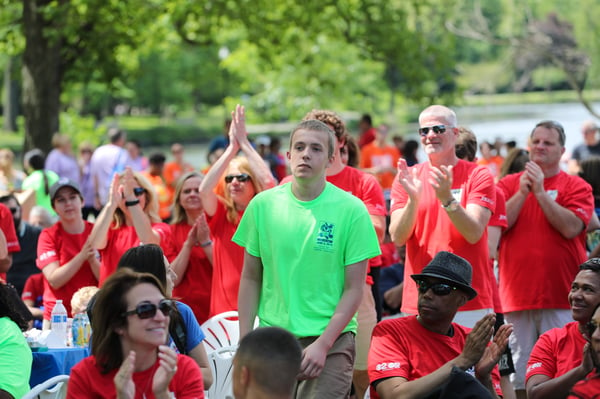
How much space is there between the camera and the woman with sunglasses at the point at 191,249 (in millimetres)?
7355

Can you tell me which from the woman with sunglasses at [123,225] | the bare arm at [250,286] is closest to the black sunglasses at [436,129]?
the bare arm at [250,286]

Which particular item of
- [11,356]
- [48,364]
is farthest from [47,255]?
[11,356]

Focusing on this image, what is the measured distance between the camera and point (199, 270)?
7531mm

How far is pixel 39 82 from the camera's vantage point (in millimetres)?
16984

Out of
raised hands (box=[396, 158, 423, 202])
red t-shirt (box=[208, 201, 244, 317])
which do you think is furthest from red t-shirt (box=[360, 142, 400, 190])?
raised hands (box=[396, 158, 423, 202])

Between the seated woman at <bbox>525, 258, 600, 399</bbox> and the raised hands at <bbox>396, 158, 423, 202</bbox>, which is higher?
the raised hands at <bbox>396, 158, 423, 202</bbox>

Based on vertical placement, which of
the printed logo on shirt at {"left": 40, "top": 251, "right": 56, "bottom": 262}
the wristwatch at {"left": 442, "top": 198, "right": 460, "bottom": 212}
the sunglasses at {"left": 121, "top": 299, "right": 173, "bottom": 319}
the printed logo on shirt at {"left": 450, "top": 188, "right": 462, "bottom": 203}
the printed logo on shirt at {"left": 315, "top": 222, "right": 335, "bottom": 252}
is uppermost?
the printed logo on shirt at {"left": 450, "top": 188, "right": 462, "bottom": 203}

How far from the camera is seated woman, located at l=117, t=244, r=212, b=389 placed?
5020 millimetres

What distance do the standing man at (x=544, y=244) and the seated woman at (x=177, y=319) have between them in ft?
10.3

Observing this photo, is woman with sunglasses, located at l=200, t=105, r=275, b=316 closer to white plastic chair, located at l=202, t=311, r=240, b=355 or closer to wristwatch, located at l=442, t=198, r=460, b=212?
white plastic chair, located at l=202, t=311, r=240, b=355

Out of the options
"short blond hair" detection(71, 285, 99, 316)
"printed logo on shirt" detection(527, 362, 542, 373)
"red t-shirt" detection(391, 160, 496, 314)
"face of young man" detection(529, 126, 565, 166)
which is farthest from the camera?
"face of young man" detection(529, 126, 565, 166)

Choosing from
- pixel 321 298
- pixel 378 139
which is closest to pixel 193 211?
pixel 321 298

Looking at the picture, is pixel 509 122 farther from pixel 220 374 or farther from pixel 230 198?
pixel 220 374

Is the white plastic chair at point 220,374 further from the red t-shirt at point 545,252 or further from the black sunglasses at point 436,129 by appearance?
the red t-shirt at point 545,252
